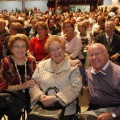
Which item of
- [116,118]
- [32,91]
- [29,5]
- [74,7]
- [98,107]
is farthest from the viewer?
[74,7]

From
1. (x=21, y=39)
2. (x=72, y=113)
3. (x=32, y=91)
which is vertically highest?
(x=21, y=39)

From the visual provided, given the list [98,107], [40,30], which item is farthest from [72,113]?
[40,30]

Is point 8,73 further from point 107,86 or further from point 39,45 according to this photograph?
point 39,45

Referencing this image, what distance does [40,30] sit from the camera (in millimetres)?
4902

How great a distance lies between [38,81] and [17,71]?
0.97ft

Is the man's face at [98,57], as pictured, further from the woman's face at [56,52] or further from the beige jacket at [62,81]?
the woman's face at [56,52]

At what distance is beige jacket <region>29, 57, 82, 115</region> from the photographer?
2.75 metres

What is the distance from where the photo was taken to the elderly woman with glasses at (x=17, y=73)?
116 inches

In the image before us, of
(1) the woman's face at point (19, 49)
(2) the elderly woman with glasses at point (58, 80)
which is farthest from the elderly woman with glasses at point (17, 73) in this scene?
(2) the elderly woman with glasses at point (58, 80)

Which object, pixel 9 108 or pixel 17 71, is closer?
pixel 9 108

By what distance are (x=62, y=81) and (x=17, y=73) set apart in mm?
583

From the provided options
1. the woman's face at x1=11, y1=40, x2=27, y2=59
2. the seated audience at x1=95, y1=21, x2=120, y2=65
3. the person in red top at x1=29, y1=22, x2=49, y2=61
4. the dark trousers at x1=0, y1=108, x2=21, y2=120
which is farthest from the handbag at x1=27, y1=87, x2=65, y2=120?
the seated audience at x1=95, y1=21, x2=120, y2=65

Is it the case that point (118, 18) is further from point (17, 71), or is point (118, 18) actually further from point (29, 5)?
point (29, 5)

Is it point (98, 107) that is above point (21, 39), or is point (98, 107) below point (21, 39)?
below
